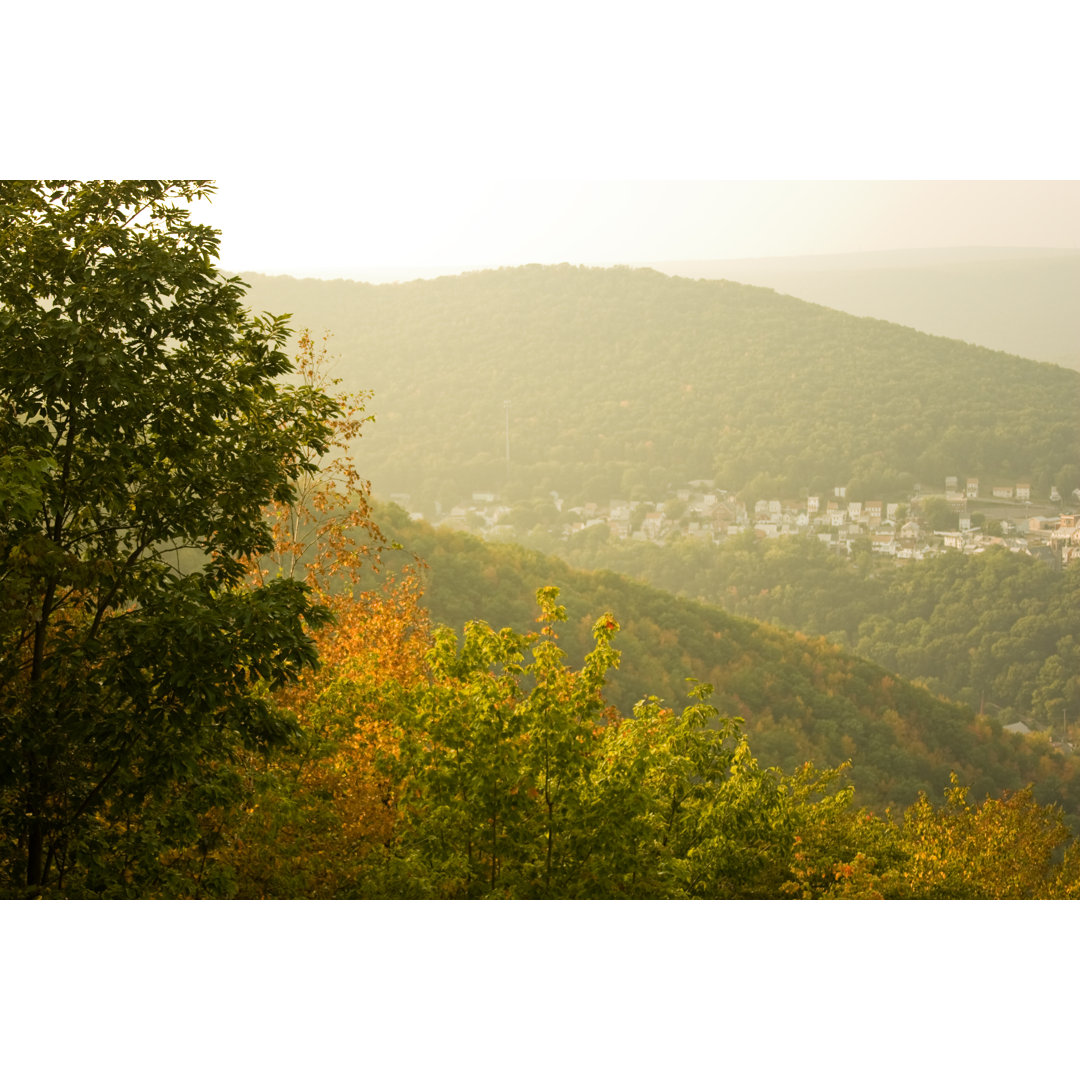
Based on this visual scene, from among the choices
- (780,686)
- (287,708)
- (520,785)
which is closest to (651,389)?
(780,686)

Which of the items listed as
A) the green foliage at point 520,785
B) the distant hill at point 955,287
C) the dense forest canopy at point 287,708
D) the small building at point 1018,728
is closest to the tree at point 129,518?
the dense forest canopy at point 287,708

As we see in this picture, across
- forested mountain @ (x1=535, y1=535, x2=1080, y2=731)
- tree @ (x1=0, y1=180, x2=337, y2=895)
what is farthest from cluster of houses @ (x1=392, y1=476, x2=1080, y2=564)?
tree @ (x1=0, y1=180, x2=337, y2=895)

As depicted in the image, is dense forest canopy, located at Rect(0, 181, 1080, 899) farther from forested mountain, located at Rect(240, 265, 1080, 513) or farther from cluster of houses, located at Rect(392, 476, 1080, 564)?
forested mountain, located at Rect(240, 265, 1080, 513)

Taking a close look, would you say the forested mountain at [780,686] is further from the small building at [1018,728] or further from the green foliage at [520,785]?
the green foliage at [520,785]

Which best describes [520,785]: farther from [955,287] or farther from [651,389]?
[955,287]

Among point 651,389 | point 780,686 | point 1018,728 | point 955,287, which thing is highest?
point 955,287
